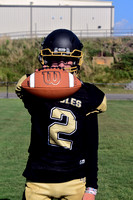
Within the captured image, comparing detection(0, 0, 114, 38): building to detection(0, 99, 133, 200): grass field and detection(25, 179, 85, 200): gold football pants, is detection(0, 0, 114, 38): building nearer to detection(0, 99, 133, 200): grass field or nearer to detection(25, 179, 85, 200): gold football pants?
detection(0, 99, 133, 200): grass field

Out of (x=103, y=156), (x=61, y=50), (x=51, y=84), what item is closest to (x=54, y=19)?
(x=103, y=156)

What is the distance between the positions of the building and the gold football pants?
45.8 metres

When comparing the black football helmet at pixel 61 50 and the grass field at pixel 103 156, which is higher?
the black football helmet at pixel 61 50

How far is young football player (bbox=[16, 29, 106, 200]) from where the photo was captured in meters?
2.49

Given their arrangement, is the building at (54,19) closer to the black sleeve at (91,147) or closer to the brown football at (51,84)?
the black sleeve at (91,147)

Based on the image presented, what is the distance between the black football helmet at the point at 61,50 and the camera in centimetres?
271

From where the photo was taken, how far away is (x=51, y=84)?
2342 millimetres

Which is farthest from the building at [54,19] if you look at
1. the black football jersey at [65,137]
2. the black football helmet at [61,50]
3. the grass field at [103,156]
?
the black football jersey at [65,137]

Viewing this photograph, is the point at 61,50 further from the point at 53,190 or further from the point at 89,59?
the point at 89,59

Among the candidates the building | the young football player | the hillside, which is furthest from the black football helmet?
the building

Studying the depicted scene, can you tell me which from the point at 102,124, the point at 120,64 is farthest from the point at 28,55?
the point at 102,124

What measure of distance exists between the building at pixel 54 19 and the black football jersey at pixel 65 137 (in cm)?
4564

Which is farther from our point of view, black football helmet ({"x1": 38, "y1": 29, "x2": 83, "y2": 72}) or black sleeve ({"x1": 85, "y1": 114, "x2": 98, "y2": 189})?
black football helmet ({"x1": 38, "y1": 29, "x2": 83, "y2": 72})

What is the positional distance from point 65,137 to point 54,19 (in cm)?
4864
